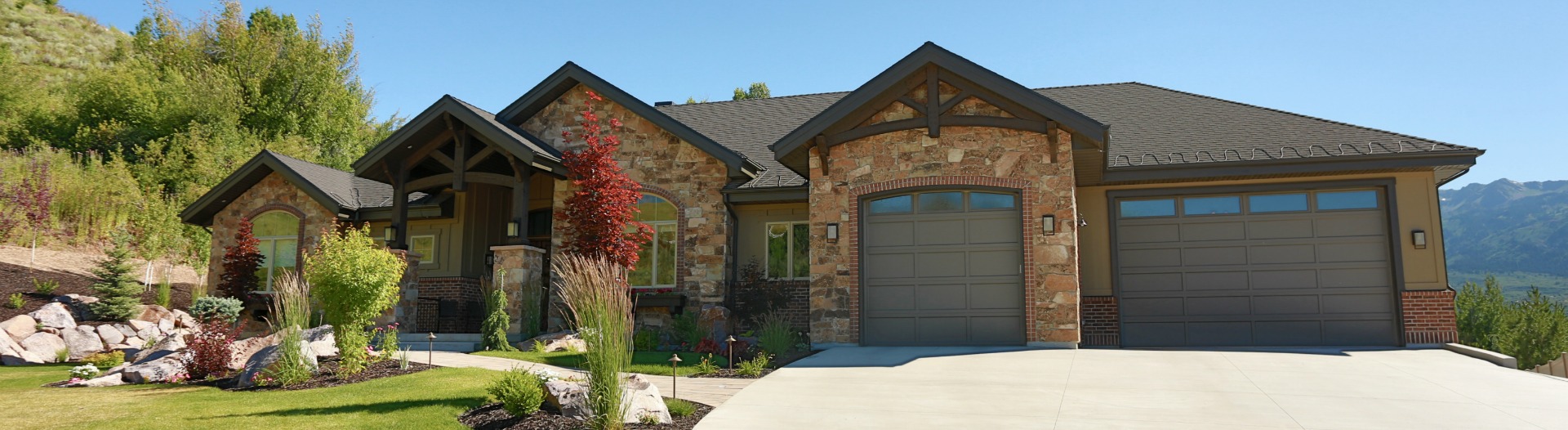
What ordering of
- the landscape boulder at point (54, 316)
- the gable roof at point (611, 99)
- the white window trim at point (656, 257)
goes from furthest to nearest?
A: the white window trim at point (656, 257) < the gable roof at point (611, 99) < the landscape boulder at point (54, 316)

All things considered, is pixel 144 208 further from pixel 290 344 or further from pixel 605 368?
pixel 605 368

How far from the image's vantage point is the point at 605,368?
262 inches

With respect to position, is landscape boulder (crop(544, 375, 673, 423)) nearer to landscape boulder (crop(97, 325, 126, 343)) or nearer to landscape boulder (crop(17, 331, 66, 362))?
landscape boulder (crop(17, 331, 66, 362))

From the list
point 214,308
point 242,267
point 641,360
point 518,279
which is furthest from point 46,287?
point 641,360

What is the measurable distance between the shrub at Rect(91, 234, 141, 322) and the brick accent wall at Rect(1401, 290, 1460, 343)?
62.9ft

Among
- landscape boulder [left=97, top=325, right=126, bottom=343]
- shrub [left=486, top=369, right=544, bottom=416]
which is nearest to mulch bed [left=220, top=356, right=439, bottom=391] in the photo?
shrub [left=486, top=369, right=544, bottom=416]

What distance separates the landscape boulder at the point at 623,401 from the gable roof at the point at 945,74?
5.73m

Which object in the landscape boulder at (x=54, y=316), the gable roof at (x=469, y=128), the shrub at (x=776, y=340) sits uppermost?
the gable roof at (x=469, y=128)

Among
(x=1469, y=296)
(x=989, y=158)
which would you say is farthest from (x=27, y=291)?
(x=1469, y=296)

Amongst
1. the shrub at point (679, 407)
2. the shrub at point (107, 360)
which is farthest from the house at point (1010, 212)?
the shrub at point (679, 407)

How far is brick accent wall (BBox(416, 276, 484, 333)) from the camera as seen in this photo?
16.2 metres

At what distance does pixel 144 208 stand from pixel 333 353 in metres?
17.1

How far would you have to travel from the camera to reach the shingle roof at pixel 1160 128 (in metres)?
12.9

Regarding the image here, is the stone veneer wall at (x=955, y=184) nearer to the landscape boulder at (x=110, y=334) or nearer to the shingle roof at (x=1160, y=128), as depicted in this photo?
the shingle roof at (x=1160, y=128)
